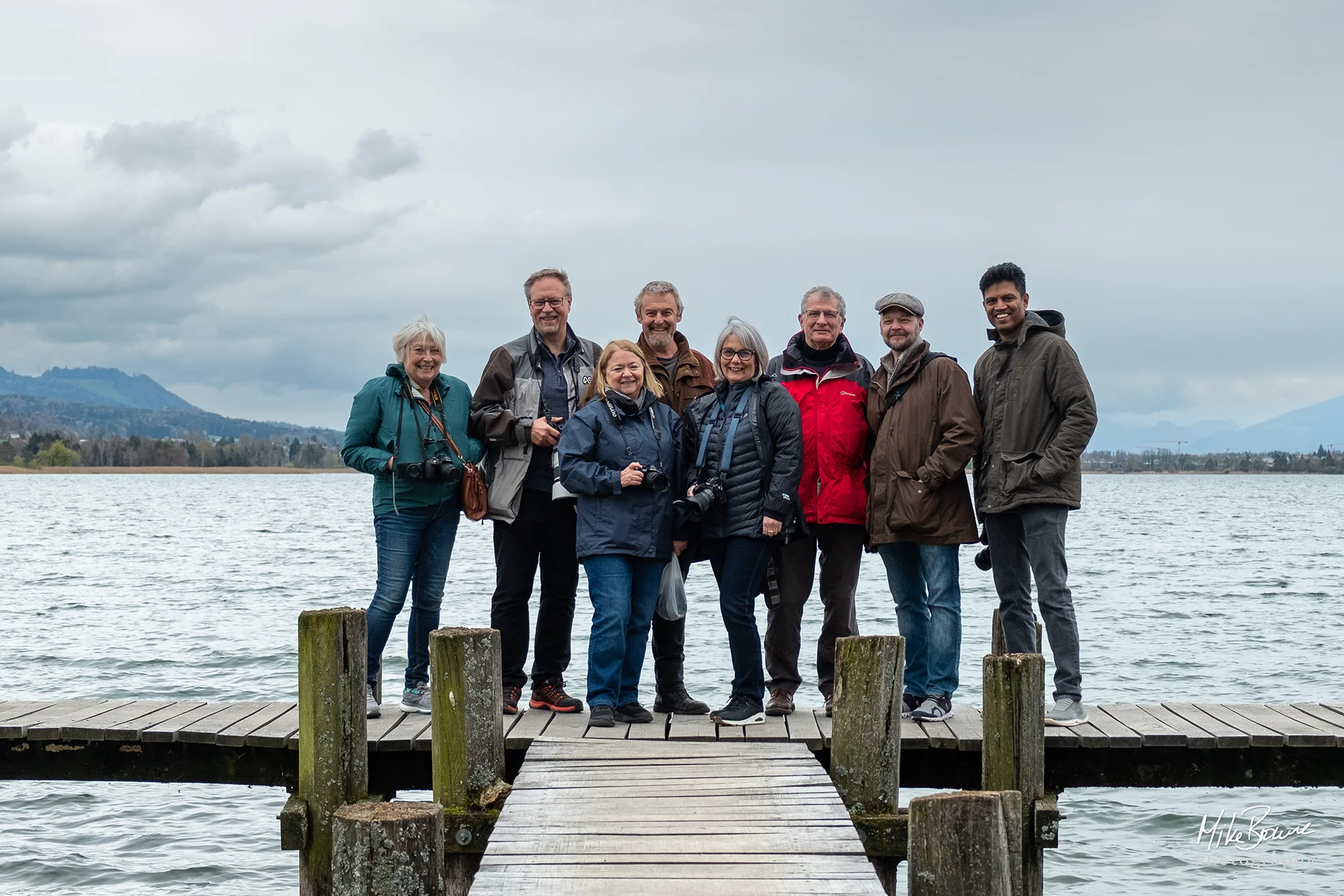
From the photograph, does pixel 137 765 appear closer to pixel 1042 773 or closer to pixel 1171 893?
pixel 1042 773

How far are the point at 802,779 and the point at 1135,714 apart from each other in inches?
109

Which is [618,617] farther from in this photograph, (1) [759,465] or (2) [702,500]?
(1) [759,465]

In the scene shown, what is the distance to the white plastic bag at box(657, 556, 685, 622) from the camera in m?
7.37

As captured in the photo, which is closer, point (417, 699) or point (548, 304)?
point (548, 304)

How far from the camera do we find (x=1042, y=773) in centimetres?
664

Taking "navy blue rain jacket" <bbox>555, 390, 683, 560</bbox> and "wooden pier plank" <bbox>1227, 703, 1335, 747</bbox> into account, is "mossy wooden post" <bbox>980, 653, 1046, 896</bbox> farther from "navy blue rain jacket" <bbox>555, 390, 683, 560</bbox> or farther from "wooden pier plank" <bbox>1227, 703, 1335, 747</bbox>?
"navy blue rain jacket" <bbox>555, 390, 683, 560</bbox>

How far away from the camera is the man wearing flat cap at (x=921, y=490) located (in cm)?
725

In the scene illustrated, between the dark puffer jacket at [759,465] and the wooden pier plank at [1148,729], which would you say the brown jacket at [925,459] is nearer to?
the dark puffer jacket at [759,465]

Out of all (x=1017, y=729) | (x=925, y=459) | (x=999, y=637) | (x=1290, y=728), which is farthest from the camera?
(x=999, y=637)

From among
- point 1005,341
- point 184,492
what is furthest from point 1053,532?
point 184,492

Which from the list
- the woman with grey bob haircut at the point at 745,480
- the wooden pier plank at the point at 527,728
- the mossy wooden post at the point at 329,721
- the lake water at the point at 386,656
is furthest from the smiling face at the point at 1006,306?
the lake water at the point at 386,656

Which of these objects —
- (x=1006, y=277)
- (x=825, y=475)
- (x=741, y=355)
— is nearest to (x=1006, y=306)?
(x=1006, y=277)

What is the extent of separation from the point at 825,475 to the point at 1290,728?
9.79 feet

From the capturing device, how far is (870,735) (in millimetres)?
6176
